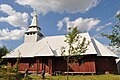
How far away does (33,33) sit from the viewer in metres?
45.7

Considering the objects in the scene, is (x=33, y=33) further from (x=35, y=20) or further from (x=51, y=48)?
(x=51, y=48)

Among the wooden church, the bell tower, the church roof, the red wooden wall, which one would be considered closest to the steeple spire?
the bell tower

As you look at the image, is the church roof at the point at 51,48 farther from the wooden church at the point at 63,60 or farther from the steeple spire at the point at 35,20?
the steeple spire at the point at 35,20

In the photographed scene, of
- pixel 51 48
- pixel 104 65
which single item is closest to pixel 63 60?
pixel 51 48

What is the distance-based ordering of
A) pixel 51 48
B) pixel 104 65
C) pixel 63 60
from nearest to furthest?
pixel 104 65 → pixel 63 60 → pixel 51 48

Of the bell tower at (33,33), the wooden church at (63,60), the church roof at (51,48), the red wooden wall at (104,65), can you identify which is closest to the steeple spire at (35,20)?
the bell tower at (33,33)

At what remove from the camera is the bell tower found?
145ft

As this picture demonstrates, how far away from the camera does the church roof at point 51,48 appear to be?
1360 inches

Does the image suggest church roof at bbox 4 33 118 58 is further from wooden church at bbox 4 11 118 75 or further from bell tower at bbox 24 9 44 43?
bell tower at bbox 24 9 44 43

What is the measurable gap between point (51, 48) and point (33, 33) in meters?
10.2

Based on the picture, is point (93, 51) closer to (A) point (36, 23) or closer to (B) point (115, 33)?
(B) point (115, 33)

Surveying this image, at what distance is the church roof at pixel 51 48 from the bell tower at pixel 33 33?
158 centimetres

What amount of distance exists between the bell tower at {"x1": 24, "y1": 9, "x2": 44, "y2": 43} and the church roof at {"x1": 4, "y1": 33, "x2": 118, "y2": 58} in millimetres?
1578

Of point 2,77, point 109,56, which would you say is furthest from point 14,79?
point 109,56
